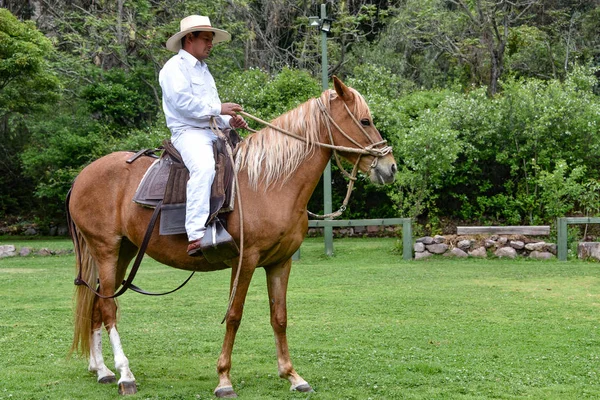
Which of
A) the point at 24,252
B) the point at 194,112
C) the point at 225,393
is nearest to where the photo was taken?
the point at 225,393

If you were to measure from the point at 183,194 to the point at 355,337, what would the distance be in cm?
284

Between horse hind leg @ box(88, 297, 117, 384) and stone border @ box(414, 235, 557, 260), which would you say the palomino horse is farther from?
stone border @ box(414, 235, 557, 260)

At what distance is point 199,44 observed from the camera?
5.75 meters

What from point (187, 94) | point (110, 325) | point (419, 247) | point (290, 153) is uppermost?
point (187, 94)

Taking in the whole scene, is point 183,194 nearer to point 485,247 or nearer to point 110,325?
point 110,325

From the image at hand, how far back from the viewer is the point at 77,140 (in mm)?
21656

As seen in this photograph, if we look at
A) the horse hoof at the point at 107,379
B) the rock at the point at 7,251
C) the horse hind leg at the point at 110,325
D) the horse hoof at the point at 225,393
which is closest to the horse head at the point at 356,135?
the horse hoof at the point at 225,393

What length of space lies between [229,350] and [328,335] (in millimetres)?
2295

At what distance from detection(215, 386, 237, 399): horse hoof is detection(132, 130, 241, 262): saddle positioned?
98 centimetres

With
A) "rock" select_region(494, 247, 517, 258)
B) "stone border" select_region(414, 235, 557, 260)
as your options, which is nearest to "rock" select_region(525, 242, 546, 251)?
"stone border" select_region(414, 235, 557, 260)

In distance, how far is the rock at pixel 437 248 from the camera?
15438 mm

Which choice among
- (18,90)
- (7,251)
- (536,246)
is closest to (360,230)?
(536,246)

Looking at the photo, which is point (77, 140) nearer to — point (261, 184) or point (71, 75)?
point (71, 75)

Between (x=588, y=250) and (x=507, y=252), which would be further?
(x=507, y=252)
